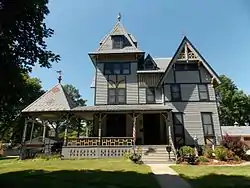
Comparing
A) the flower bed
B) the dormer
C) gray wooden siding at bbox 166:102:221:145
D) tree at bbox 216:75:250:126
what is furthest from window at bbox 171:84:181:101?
tree at bbox 216:75:250:126

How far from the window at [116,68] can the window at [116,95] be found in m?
1.82

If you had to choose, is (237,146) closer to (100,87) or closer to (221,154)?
(221,154)

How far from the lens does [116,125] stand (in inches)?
900

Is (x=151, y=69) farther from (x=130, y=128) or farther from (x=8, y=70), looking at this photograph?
(x=8, y=70)

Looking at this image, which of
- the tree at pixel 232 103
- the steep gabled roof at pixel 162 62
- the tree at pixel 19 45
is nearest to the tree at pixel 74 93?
the tree at pixel 232 103

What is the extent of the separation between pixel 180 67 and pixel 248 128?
973 inches

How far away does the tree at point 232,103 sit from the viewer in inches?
2008

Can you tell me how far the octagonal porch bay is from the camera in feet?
63.9

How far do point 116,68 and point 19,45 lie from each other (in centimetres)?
1484

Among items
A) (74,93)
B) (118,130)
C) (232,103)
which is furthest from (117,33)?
(74,93)

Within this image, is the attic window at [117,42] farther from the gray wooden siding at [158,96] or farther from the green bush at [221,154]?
the green bush at [221,154]

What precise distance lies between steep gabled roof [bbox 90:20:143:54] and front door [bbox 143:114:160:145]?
22.4ft

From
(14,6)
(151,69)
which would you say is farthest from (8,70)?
(151,69)

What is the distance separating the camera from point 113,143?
20.3 metres
